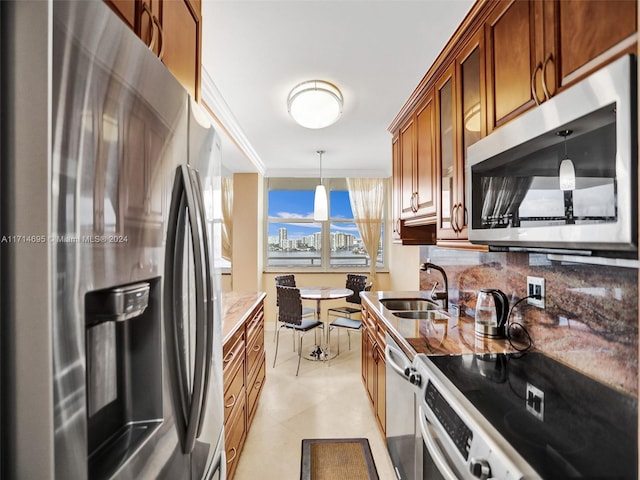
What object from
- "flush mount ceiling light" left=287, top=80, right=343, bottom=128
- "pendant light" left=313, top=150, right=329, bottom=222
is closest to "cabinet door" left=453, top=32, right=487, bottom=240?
"flush mount ceiling light" left=287, top=80, right=343, bottom=128

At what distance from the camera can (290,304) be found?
3.76 metres

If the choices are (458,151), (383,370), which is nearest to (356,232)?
(383,370)

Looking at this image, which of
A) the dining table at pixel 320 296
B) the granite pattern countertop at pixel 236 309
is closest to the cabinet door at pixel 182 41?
the granite pattern countertop at pixel 236 309

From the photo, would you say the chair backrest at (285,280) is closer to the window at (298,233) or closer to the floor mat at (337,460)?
the window at (298,233)

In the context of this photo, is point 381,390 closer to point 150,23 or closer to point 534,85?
point 534,85

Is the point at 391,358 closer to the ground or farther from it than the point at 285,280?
closer to the ground

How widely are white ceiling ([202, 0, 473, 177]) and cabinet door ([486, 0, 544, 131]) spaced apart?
1.05 feet

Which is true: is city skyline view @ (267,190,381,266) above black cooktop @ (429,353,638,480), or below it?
above

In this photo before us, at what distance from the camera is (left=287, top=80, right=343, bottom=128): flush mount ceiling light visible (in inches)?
96.0

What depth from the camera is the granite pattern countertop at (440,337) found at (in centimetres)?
160

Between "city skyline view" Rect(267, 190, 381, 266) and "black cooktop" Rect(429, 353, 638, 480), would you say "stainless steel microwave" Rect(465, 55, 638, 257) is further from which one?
"city skyline view" Rect(267, 190, 381, 266)

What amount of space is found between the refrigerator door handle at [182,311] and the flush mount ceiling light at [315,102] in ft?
5.92

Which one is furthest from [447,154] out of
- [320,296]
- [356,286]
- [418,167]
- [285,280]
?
[285,280]

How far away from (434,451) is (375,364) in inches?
55.7
